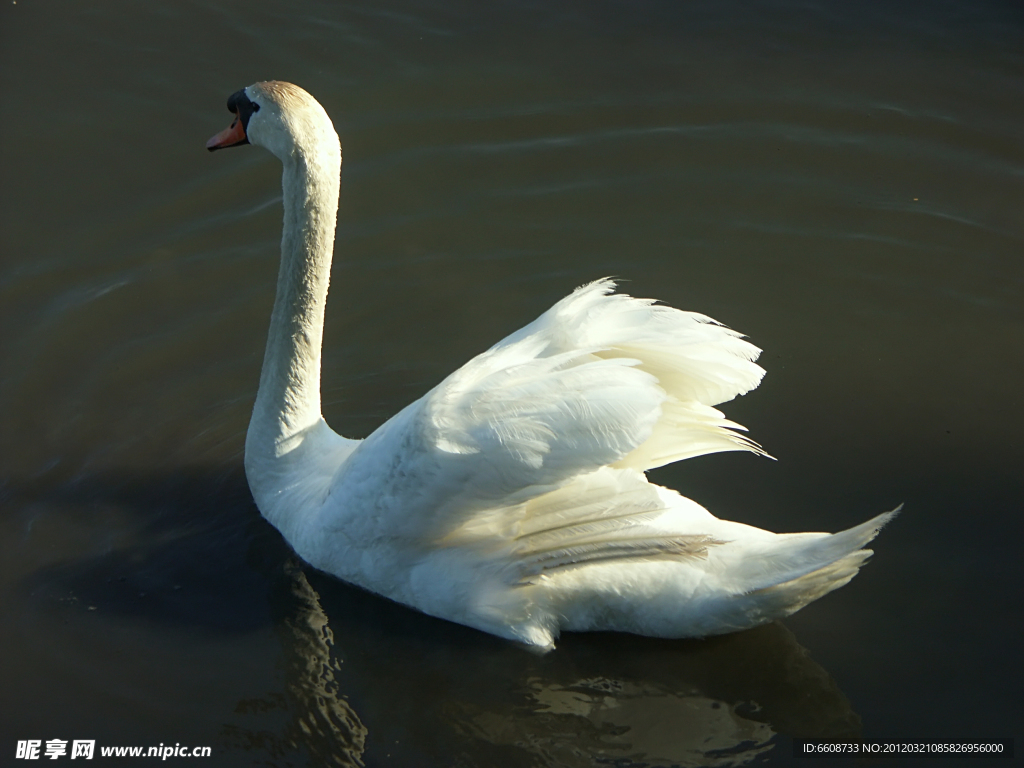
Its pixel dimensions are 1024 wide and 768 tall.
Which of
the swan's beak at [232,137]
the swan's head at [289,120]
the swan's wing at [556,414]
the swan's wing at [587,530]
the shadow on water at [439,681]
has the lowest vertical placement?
the shadow on water at [439,681]

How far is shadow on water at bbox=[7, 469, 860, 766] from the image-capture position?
188 inches

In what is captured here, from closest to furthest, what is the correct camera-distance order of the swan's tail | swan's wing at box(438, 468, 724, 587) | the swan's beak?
the swan's tail → swan's wing at box(438, 468, 724, 587) → the swan's beak

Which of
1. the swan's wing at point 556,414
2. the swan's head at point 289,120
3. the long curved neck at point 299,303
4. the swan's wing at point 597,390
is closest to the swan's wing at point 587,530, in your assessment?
the swan's wing at point 556,414

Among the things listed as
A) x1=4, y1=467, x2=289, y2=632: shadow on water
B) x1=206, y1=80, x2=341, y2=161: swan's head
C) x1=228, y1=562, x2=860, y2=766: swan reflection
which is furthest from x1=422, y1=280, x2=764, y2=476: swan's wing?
x1=4, y1=467, x2=289, y2=632: shadow on water

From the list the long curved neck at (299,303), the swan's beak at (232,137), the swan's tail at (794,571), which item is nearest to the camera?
the swan's tail at (794,571)

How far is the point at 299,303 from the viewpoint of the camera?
5504mm

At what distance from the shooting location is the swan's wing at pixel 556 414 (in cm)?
452

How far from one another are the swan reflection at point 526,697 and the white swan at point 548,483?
0.57 feet

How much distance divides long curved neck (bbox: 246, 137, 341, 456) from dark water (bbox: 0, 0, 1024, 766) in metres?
0.62

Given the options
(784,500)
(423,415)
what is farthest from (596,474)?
(784,500)

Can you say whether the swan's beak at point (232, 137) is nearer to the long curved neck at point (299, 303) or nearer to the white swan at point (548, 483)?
the white swan at point (548, 483)

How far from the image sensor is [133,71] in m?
9.41

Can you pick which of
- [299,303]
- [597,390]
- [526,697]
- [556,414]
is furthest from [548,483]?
[299,303]

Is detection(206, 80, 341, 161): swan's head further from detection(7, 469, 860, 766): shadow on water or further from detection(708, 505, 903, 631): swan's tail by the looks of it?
detection(708, 505, 903, 631): swan's tail
